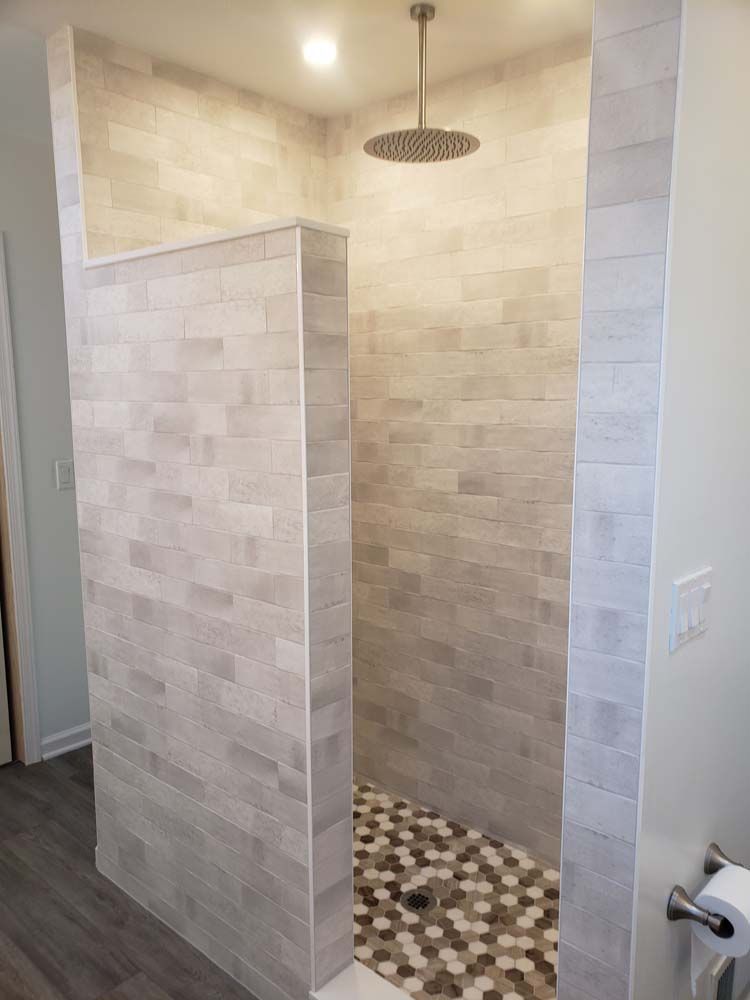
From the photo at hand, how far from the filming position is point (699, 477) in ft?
4.86

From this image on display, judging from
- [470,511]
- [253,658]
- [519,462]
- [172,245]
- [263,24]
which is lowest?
[253,658]

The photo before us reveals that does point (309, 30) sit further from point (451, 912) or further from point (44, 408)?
point (451, 912)

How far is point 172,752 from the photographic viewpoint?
2.28 meters

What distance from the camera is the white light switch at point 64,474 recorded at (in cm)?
337

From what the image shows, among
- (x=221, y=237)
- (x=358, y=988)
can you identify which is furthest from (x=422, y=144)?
(x=358, y=988)

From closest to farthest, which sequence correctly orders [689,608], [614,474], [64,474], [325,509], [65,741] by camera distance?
[614,474] → [689,608] → [325,509] → [64,474] → [65,741]

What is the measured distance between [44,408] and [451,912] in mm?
2460

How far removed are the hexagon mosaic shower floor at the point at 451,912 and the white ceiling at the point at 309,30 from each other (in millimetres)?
2528

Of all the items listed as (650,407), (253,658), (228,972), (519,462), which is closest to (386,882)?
(228,972)

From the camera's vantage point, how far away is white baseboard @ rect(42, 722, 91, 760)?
135 inches

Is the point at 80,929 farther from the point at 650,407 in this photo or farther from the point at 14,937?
the point at 650,407

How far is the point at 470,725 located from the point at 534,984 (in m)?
0.84

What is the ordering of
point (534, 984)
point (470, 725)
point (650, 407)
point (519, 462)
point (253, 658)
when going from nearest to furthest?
1. point (650, 407)
2. point (253, 658)
3. point (534, 984)
4. point (519, 462)
5. point (470, 725)

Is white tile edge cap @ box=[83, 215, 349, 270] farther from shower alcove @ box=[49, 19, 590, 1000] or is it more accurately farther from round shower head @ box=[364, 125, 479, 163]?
round shower head @ box=[364, 125, 479, 163]
